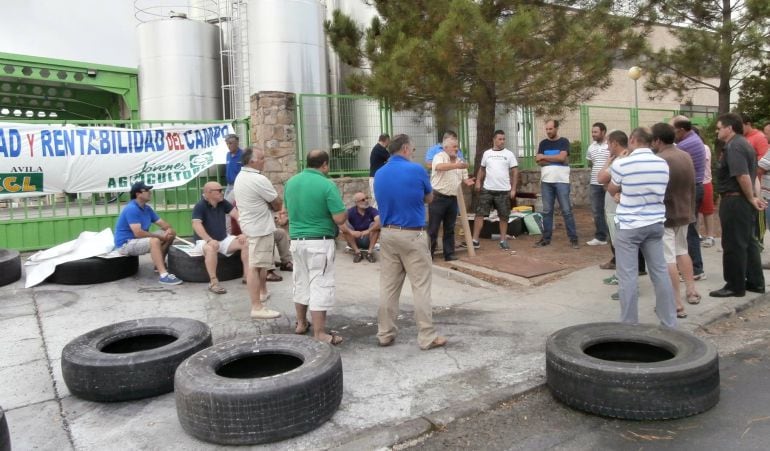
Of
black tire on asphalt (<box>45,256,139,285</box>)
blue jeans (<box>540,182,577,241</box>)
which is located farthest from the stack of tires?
blue jeans (<box>540,182,577,241</box>)

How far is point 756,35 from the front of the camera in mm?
12195

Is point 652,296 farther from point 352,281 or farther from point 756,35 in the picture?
point 756,35

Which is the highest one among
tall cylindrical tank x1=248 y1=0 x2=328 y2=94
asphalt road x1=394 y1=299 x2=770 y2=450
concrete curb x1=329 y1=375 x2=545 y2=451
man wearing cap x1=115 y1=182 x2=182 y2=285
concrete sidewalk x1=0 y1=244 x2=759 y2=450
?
tall cylindrical tank x1=248 y1=0 x2=328 y2=94

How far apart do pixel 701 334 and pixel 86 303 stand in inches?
251

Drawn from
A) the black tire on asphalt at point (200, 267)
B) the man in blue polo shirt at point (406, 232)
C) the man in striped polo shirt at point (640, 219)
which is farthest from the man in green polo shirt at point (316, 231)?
the black tire on asphalt at point (200, 267)

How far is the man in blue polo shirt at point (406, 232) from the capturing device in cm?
493

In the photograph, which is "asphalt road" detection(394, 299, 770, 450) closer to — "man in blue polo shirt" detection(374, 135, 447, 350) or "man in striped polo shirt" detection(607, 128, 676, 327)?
"man in striped polo shirt" detection(607, 128, 676, 327)

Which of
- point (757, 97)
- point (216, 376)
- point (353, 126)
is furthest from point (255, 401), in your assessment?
point (757, 97)

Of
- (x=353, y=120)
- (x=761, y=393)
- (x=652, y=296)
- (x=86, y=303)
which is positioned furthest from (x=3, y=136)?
(x=761, y=393)

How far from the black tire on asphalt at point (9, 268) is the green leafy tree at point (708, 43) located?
11.7 m

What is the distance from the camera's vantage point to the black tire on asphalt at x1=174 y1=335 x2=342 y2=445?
333cm

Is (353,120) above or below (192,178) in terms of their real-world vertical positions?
above

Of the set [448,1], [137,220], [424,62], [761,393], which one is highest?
[448,1]

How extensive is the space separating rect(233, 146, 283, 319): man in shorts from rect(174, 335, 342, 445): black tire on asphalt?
2135 millimetres
